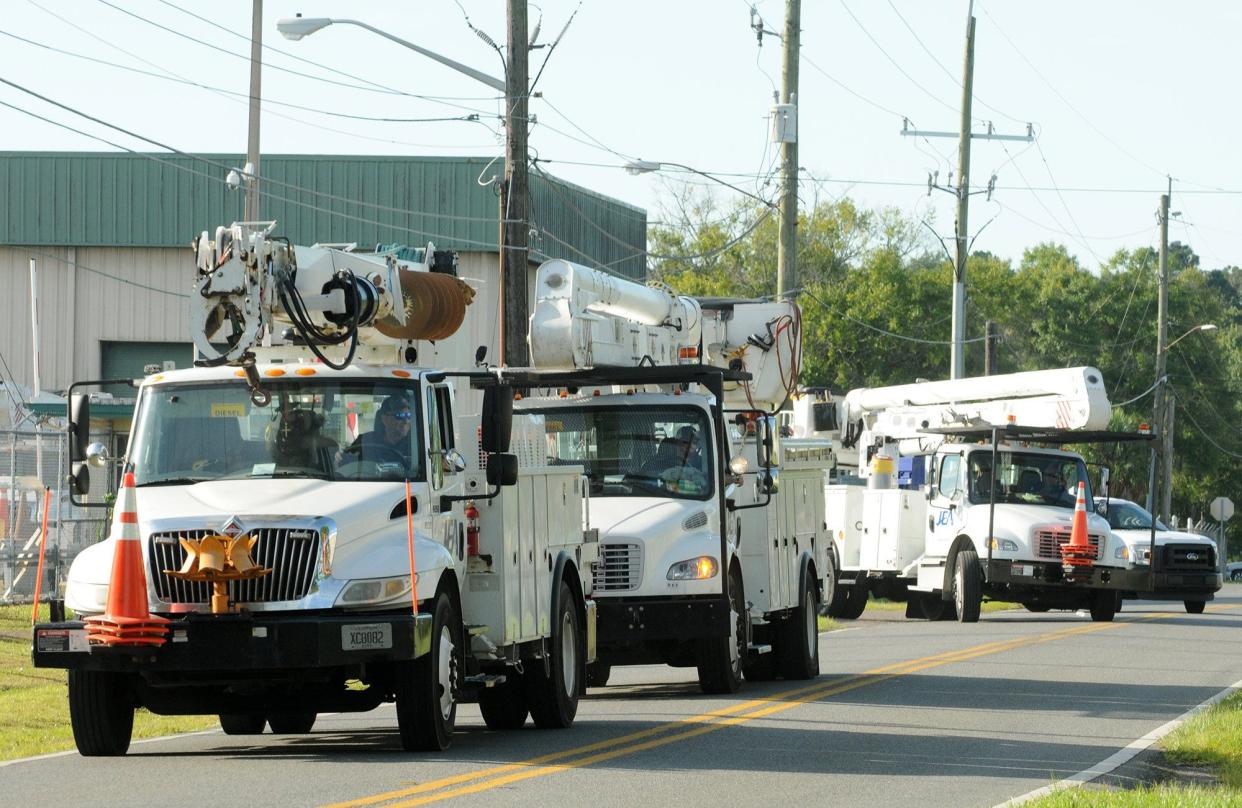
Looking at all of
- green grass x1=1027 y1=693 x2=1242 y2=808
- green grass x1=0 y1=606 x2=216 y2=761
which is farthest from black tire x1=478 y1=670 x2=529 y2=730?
green grass x1=1027 y1=693 x2=1242 y2=808

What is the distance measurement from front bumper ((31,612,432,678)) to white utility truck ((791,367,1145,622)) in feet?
60.8

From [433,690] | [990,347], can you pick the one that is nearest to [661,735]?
[433,690]

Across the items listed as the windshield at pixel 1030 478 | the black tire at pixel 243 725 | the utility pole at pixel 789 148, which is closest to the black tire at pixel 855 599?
the windshield at pixel 1030 478

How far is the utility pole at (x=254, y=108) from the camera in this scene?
2653 centimetres

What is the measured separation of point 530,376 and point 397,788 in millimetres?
6724

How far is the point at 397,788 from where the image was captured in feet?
37.5

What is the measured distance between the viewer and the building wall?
4947cm

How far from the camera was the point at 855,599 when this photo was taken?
3344 centimetres

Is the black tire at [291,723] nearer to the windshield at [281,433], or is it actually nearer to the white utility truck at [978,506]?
the windshield at [281,433]

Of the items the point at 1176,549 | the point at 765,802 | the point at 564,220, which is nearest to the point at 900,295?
the point at 564,220

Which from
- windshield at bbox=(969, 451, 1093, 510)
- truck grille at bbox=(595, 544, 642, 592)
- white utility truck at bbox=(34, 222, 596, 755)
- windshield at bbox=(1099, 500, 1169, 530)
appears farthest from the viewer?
windshield at bbox=(1099, 500, 1169, 530)

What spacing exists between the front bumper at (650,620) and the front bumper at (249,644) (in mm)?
5049

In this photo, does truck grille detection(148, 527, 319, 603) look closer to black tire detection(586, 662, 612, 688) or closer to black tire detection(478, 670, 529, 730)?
black tire detection(478, 670, 529, 730)

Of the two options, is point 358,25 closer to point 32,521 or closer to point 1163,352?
point 32,521
